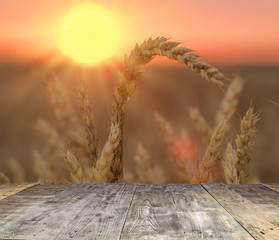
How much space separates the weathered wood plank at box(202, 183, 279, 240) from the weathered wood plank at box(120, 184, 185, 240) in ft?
0.58

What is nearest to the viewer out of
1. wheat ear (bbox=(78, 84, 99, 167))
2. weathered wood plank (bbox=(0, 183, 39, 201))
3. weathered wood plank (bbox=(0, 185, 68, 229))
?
weathered wood plank (bbox=(0, 185, 68, 229))

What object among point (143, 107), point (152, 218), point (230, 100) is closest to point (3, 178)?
point (152, 218)

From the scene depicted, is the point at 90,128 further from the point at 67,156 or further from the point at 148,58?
the point at 148,58

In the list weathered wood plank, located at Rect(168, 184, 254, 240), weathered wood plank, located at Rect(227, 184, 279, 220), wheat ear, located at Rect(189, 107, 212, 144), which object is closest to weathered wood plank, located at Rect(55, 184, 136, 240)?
weathered wood plank, located at Rect(168, 184, 254, 240)

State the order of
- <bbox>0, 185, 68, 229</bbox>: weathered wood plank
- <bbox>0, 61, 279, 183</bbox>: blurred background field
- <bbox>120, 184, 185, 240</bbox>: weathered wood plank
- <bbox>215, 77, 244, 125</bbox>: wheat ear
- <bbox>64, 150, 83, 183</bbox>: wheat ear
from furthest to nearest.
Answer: <bbox>0, 61, 279, 183</bbox>: blurred background field < <bbox>215, 77, 244, 125</bbox>: wheat ear < <bbox>64, 150, 83, 183</bbox>: wheat ear < <bbox>0, 185, 68, 229</bbox>: weathered wood plank < <bbox>120, 184, 185, 240</bbox>: weathered wood plank

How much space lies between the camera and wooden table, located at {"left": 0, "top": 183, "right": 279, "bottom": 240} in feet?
3.03

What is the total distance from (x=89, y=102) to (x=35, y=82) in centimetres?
193

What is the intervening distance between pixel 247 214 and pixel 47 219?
0.59 metres

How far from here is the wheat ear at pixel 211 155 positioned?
170 cm

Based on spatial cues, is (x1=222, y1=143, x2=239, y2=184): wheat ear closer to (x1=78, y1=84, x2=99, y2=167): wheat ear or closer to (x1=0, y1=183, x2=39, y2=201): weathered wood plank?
(x1=78, y1=84, x2=99, y2=167): wheat ear

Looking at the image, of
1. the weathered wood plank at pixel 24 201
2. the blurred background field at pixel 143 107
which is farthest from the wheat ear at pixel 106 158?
the blurred background field at pixel 143 107

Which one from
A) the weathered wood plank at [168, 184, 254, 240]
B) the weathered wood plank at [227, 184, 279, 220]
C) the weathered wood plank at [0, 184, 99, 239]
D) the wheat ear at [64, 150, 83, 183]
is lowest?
the weathered wood plank at [227, 184, 279, 220]

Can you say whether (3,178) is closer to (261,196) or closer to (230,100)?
(261,196)

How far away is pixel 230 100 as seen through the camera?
7.18 ft
